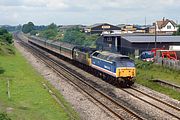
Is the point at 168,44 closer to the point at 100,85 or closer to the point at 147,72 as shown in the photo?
the point at 147,72

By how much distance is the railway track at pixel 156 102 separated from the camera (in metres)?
22.8

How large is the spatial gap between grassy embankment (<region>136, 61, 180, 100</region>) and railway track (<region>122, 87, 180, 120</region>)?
1.90m

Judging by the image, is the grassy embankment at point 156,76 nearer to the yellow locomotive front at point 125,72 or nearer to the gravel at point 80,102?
the yellow locomotive front at point 125,72

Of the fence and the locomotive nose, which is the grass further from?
the fence

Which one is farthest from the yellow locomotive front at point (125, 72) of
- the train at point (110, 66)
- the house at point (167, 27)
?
the house at point (167, 27)

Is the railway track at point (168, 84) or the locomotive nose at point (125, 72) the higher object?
the locomotive nose at point (125, 72)

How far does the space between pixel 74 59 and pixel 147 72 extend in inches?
579

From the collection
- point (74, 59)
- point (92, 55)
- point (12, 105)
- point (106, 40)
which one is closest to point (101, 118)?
point (12, 105)

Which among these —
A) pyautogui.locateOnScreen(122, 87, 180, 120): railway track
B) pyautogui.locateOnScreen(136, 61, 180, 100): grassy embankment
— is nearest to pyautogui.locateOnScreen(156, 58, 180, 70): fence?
pyautogui.locateOnScreen(136, 61, 180, 100): grassy embankment

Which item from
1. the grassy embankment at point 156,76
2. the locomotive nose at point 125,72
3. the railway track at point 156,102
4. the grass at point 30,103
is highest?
the locomotive nose at point 125,72

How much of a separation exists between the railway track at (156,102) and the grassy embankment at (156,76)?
190 cm

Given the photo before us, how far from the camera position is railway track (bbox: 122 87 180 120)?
22805 mm

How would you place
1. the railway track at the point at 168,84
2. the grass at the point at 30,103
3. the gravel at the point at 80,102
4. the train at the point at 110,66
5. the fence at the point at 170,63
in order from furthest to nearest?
the fence at the point at 170,63 < the train at the point at 110,66 < the railway track at the point at 168,84 < the gravel at the point at 80,102 < the grass at the point at 30,103

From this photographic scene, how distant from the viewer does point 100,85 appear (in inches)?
1371
